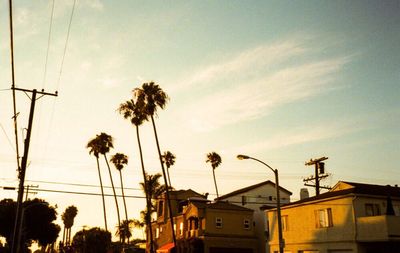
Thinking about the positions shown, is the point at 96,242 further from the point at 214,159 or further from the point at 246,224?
the point at 246,224

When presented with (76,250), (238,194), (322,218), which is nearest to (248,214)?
(238,194)

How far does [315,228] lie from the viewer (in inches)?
1375

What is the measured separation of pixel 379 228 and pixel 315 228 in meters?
6.67

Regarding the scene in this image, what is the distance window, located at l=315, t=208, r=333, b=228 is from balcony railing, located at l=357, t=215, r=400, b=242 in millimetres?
3287

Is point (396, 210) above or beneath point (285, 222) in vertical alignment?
above

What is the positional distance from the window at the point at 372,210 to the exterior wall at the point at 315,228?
A: 1.62m

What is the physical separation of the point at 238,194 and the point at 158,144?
25270 millimetres

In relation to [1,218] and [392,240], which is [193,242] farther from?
[1,218]

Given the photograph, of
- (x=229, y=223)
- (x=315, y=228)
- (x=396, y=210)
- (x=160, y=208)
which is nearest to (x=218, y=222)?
(x=229, y=223)

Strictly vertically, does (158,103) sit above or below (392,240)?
above

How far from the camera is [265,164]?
26.6 meters

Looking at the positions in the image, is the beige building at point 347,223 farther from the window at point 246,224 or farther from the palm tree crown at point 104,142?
the palm tree crown at point 104,142

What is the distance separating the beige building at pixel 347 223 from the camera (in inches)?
1163

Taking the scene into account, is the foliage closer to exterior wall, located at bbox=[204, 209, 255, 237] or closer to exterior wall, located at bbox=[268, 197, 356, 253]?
exterior wall, located at bbox=[204, 209, 255, 237]
